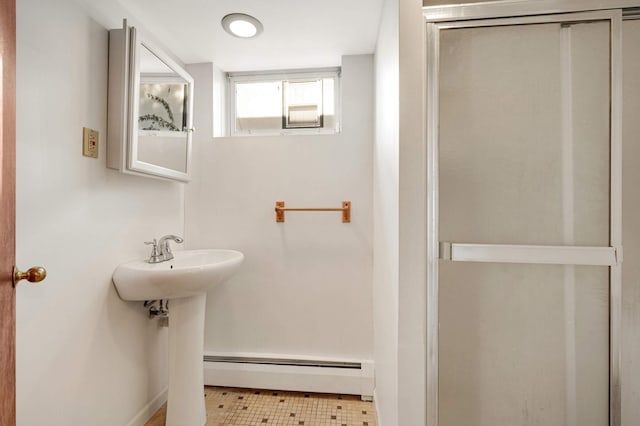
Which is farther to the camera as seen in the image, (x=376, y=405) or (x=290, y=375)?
(x=290, y=375)

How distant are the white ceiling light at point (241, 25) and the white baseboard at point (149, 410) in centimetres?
208

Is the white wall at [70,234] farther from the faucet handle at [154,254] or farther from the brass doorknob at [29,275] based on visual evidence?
the brass doorknob at [29,275]

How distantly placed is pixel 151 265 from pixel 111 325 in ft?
1.00

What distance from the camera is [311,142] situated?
6.32ft

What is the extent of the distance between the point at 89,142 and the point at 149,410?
4.67 ft

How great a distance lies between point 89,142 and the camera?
1255 millimetres

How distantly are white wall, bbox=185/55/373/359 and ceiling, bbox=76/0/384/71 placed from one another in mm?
196

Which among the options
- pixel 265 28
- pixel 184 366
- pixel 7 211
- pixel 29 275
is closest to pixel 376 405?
pixel 184 366

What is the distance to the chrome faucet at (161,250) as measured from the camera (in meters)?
1.55

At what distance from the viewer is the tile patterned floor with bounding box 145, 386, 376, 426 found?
1.62m

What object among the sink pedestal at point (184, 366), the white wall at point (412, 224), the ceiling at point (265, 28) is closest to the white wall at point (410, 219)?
the white wall at point (412, 224)

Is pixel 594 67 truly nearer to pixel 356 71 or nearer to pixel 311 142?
pixel 356 71

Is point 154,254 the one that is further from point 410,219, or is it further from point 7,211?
point 410,219

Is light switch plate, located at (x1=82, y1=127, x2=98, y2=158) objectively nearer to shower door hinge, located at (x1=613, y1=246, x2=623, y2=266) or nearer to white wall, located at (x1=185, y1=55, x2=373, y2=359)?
white wall, located at (x1=185, y1=55, x2=373, y2=359)
